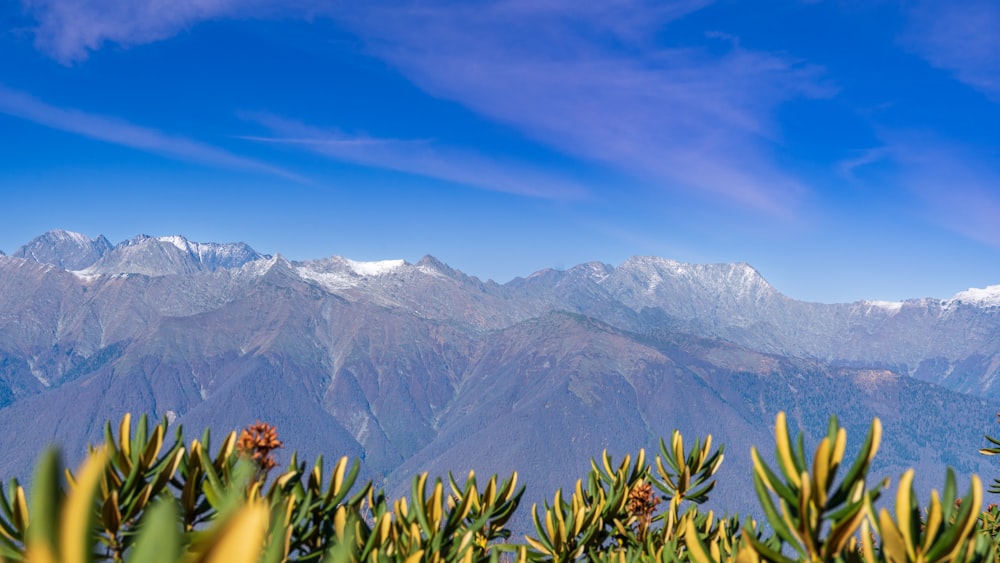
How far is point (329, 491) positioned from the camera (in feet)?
21.1

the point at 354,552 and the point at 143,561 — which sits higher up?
the point at 143,561

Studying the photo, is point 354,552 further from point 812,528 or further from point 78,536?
point 78,536

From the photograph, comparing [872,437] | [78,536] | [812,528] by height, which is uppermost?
[872,437]

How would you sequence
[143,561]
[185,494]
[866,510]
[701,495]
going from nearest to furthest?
[143,561] → [866,510] → [185,494] → [701,495]

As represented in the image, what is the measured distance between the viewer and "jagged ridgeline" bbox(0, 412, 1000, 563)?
6.35 ft

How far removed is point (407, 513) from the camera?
272 inches

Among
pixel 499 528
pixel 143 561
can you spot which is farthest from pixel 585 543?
pixel 143 561

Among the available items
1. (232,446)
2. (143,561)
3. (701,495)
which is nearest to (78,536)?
(143,561)

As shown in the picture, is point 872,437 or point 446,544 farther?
point 446,544

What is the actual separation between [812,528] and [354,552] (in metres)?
3.40

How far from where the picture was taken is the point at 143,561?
1.89m

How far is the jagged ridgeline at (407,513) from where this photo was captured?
76.2 inches

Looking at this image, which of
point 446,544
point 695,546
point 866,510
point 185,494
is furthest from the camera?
point 446,544

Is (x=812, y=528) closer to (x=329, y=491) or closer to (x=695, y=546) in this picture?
(x=695, y=546)
